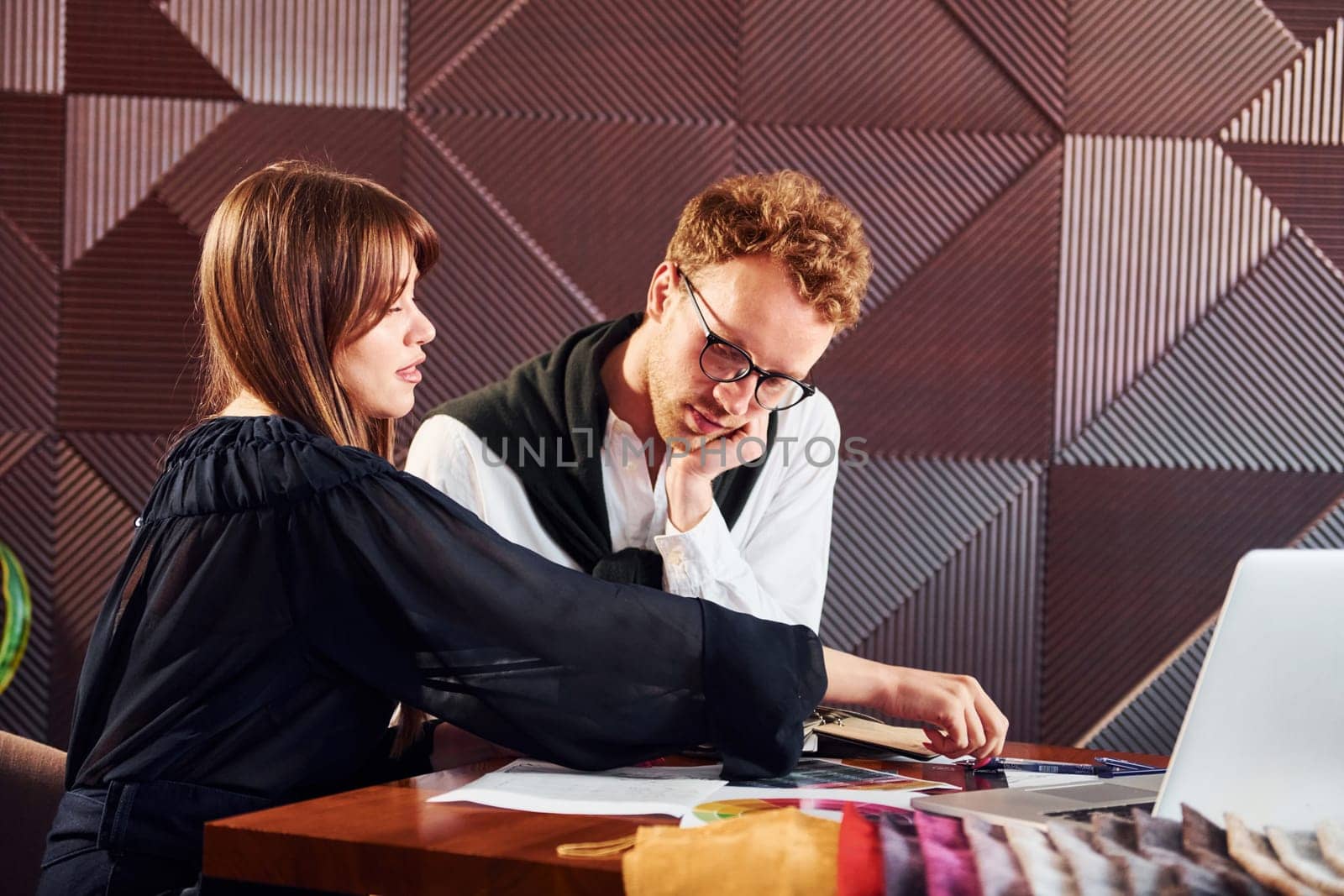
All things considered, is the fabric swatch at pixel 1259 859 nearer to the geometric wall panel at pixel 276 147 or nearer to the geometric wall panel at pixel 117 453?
the geometric wall panel at pixel 276 147

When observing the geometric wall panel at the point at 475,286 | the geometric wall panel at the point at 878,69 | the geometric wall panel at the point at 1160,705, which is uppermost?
the geometric wall panel at the point at 878,69

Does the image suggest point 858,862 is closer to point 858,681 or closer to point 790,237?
point 858,681

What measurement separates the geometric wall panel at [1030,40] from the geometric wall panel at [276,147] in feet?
6.07

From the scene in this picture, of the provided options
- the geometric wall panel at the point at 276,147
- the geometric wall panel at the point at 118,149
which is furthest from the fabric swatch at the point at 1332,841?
the geometric wall panel at the point at 118,149

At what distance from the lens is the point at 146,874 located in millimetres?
1443

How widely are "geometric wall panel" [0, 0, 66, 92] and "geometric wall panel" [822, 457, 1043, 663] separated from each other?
2.80 m

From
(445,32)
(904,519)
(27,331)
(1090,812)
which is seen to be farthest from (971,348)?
(27,331)

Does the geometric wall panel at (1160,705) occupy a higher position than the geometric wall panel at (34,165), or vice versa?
the geometric wall panel at (34,165)

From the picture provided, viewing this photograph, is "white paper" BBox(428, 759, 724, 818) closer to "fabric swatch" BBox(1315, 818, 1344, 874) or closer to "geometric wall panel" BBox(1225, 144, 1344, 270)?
"fabric swatch" BBox(1315, 818, 1344, 874)

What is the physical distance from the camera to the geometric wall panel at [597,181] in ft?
12.0

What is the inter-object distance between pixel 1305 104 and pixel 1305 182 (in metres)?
0.24

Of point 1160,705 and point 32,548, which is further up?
point 32,548

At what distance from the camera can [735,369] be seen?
7.61 ft

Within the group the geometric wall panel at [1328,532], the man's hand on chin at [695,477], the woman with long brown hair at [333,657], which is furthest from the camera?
the geometric wall panel at [1328,532]
